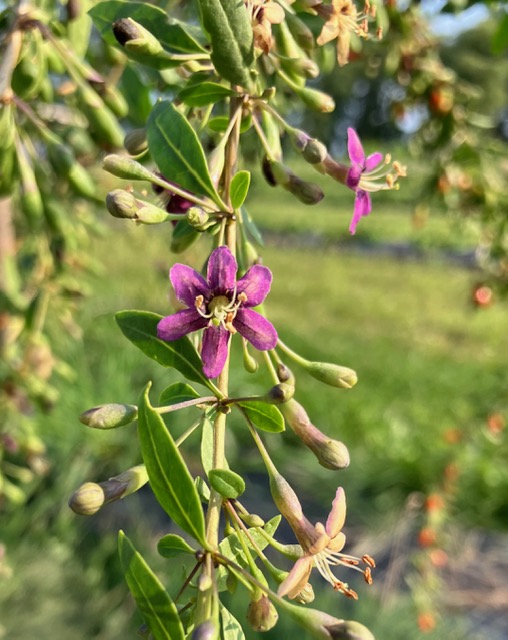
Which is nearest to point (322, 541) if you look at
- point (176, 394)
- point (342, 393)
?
point (176, 394)

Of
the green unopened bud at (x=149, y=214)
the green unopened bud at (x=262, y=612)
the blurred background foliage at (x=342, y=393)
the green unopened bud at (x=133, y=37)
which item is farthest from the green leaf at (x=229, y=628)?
the blurred background foliage at (x=342, y=393)

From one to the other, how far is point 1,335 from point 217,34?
0.88 metres

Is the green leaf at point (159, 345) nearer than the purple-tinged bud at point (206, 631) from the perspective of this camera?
No

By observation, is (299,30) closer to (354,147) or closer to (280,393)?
(354,147)

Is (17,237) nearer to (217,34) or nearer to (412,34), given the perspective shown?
(412,34)

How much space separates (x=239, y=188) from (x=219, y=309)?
0.25 feet

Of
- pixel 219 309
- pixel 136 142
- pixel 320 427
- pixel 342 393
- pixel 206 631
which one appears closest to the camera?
pixel 206 631

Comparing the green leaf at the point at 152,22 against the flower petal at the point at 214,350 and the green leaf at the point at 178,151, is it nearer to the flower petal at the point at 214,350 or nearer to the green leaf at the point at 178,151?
the green leaf at the point at 178,151

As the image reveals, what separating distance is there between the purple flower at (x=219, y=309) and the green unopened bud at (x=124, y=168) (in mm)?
67

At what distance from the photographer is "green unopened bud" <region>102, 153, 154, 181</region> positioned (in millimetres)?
456

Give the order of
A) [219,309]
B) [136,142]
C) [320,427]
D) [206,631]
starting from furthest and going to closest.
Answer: [320,427] → [136,142] → [219,309] → [206,631]

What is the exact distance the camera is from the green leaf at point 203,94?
49 cm

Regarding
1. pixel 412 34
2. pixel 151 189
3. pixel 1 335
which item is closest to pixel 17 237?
pixel 1 335

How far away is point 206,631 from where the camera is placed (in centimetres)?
33
